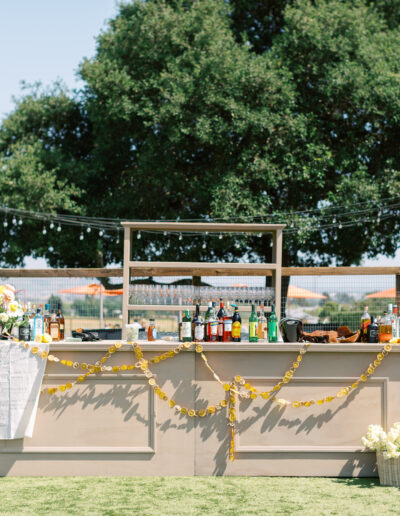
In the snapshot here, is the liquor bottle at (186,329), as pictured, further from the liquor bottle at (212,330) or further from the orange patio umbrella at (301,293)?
the orange patio umbrella at (301,293)

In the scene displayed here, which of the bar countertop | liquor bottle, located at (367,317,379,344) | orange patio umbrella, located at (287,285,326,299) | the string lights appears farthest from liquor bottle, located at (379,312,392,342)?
the string lights

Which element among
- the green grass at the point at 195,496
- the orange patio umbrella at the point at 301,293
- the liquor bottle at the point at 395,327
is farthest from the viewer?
the orange patio umbrella at the point at 301,293

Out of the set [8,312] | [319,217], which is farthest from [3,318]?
[319,217]

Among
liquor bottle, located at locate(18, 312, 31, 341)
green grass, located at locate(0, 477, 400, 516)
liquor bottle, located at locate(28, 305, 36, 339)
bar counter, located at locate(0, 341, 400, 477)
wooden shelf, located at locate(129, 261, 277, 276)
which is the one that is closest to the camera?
green grass, located at locate(0, 477, 400, 516)

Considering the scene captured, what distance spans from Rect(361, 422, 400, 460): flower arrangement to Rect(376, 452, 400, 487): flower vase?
0.06 meters

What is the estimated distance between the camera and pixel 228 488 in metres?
4.14

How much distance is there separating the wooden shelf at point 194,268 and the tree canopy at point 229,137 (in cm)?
424

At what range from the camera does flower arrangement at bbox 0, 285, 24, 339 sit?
15.0ft

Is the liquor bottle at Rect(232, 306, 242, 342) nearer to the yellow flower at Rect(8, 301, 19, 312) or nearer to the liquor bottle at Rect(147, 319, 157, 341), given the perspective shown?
the liquor bottle at Rect(147, 319, 157, 341)

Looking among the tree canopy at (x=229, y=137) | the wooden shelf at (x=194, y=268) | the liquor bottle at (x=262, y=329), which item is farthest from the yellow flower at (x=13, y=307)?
the tree canopy at (x=229, y=137)

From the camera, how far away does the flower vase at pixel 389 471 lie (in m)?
4.21

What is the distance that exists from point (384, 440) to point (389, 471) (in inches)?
8.1

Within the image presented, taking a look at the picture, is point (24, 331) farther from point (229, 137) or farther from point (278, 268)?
point (229, 137)

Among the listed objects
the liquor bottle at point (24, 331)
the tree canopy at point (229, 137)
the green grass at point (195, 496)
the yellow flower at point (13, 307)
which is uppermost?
the tree canopy at point (229, 137)
